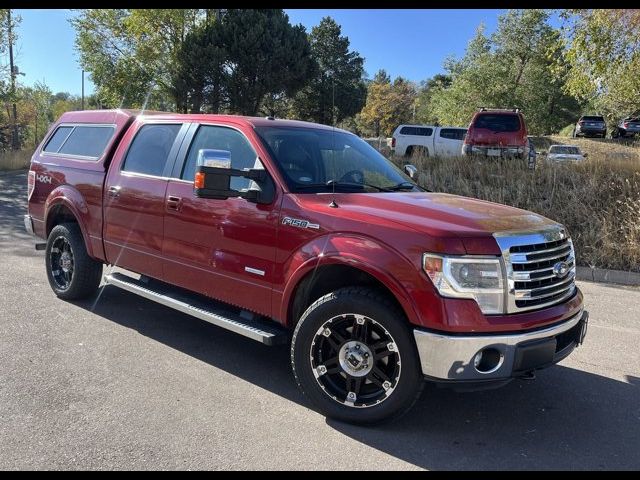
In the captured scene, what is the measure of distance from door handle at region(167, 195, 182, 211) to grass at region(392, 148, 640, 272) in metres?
6.41

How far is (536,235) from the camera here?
330 centimetres

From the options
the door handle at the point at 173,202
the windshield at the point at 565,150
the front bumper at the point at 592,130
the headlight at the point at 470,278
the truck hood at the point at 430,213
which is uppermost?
the front bumper at the point at 592,130

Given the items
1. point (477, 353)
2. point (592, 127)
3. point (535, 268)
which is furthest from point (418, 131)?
point (592, 127)

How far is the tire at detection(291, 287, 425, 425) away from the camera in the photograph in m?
3.18

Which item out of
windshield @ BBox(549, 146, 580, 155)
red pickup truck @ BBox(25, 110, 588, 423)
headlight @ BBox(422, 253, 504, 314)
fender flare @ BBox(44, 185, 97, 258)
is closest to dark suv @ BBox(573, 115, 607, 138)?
windshield @ BBox(549, 146, 580, 155)

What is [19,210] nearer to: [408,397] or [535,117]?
[408,397]

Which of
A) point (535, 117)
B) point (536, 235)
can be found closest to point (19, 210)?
point (536, 235)

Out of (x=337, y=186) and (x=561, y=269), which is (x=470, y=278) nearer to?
(x=561, y=269)

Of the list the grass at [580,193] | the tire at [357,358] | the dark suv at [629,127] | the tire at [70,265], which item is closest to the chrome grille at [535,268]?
the tire at [357,358]

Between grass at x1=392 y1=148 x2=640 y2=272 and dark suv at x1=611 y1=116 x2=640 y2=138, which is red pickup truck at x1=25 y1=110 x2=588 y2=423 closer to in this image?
grass at x1=392 y1=148 x2=640 y2=272

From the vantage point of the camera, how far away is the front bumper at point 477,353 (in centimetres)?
299

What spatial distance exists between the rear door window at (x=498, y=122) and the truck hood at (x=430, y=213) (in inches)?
438

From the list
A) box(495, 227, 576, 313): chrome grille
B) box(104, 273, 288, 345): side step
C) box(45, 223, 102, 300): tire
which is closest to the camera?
box(495, 227, 576, 313): chrome grille

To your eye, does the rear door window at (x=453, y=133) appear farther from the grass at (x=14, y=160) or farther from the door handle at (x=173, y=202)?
the door handle at (x=173, y=202)
